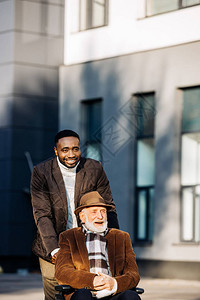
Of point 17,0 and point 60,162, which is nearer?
point 60,162

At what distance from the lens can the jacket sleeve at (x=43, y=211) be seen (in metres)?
6.39

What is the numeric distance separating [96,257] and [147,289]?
885 cm

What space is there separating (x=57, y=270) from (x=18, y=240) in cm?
1482

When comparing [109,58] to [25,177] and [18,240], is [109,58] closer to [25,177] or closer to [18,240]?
[25,177]

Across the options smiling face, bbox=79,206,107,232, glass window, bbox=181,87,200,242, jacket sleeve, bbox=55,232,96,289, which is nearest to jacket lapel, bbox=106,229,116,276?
smiling face, bbox=79,206,107,232

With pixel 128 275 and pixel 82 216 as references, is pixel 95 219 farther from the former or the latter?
pixel 128 275

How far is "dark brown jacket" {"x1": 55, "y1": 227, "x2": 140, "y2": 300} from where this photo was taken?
600 cm

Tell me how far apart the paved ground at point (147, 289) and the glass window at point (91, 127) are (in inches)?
137

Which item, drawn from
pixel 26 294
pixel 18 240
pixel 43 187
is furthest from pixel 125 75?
pixel 43 187

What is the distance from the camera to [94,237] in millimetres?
6082

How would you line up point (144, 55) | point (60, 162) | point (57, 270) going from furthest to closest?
point (144, 55) < point (60, 162) < point (57, 270)

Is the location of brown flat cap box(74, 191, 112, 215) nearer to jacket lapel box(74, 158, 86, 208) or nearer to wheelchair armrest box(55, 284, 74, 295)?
jacket lapel box(74, 158, 86, 208)

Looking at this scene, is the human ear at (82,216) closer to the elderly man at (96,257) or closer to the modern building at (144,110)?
the elderly man at (96,257)

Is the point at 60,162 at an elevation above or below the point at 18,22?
below
